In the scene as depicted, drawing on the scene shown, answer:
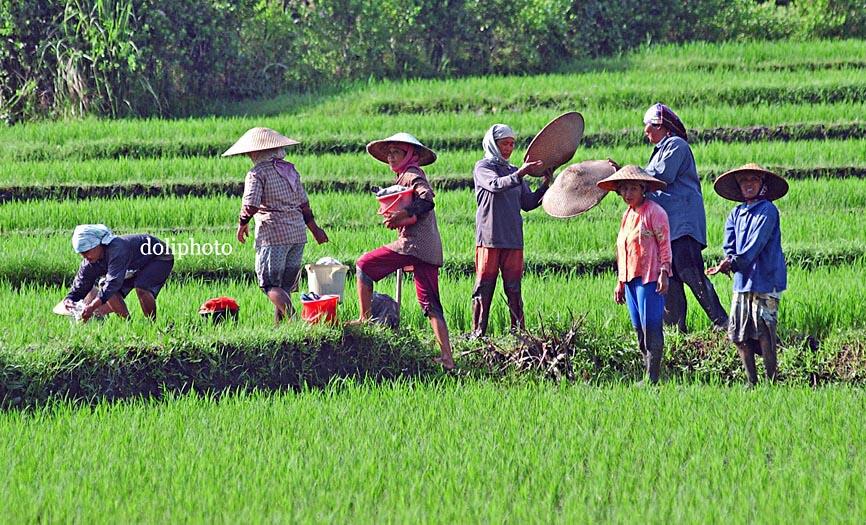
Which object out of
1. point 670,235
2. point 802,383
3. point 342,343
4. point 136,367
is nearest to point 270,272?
point 342,343

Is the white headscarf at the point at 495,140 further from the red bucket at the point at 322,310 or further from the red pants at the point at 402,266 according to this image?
the red bucket at the point at 322,310

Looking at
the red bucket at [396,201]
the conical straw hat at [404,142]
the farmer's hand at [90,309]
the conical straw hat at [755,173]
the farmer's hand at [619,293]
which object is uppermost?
the conical straw hat at [404,142]

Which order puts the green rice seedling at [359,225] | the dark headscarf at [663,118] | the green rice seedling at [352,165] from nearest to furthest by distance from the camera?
1. the dark headscarf at [663,118]
2. the green rice seedling at [359,225]
3. the green rice seedling at [352,165]

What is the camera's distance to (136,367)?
254 inches

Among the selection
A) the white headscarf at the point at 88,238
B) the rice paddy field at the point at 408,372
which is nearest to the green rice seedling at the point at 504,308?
the rice paddy field at the point at 408,372

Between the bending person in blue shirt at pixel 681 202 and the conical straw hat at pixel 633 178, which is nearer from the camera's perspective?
the conical straw hat at pixel 633 178

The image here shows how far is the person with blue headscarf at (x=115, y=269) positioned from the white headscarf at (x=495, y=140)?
1882 millimetres

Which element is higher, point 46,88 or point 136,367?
point 46,88

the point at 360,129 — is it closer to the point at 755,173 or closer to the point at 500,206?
the point at 500,206

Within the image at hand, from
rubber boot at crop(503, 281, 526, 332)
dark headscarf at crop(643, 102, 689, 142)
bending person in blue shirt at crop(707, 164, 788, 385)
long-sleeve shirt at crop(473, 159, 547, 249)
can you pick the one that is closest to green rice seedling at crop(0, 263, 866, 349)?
rubber boot at crop(503, 281, 526, 332)

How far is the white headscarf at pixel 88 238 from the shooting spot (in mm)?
6977

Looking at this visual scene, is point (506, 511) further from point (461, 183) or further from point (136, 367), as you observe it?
point (461, 183)

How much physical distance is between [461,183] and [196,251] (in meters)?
2.72

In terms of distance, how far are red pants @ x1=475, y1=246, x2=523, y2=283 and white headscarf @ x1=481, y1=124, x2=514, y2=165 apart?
0.49m
